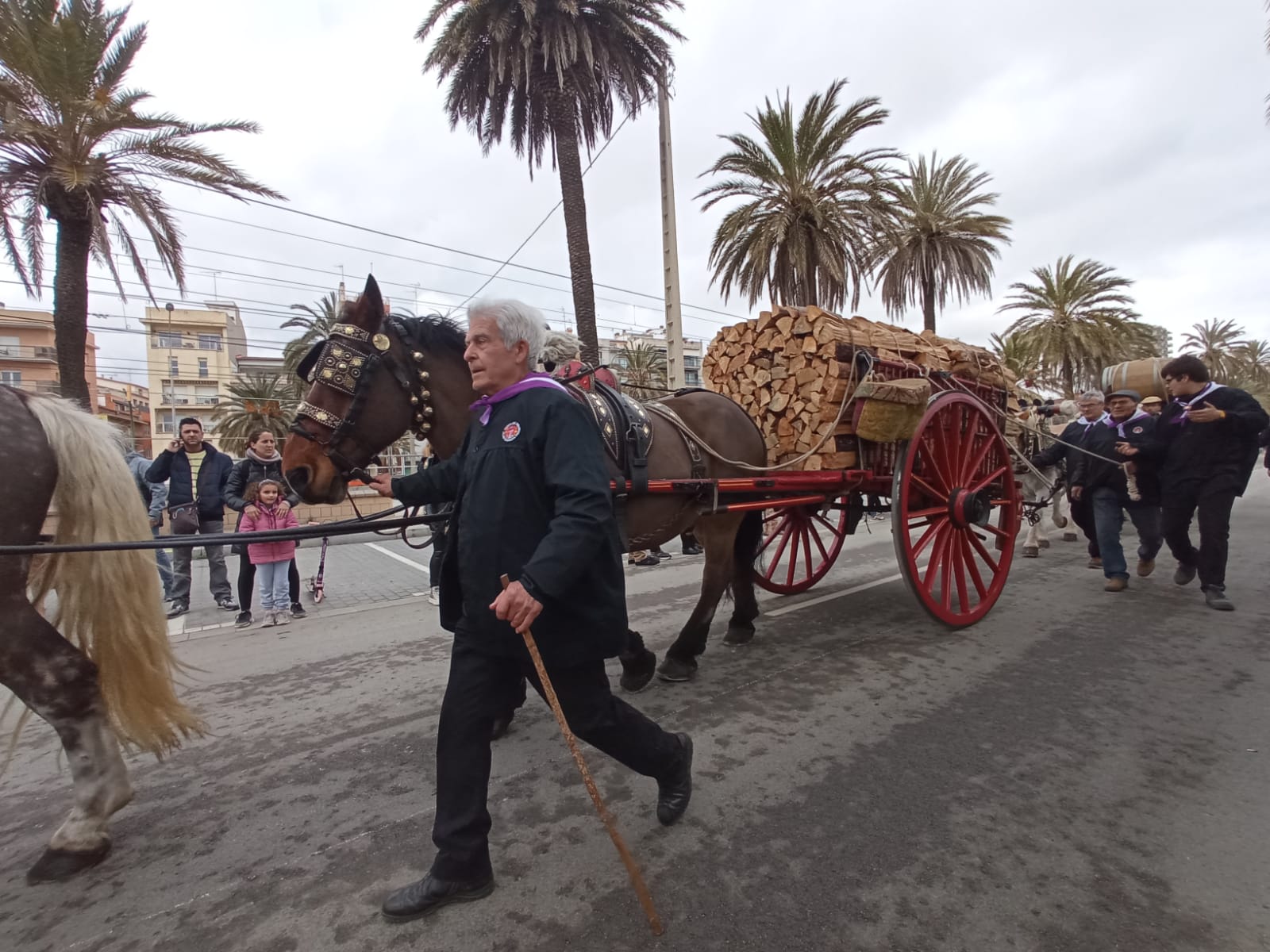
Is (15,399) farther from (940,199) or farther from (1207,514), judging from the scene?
(940,199)

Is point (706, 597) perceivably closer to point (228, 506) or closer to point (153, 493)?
point (228, 506)

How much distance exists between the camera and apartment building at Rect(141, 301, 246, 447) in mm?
47969

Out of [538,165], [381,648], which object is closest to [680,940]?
[381,648]

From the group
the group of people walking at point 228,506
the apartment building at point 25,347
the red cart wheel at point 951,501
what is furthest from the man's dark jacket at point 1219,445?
the apartment building at point 25,347

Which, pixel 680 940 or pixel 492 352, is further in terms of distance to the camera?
pixel 492 352

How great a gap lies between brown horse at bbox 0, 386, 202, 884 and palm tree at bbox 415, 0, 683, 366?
29.6ft

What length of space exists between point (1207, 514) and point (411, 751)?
19.1 ft

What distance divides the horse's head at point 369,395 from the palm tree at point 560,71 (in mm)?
8504

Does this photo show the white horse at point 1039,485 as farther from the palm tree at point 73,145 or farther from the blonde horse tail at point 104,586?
the palm tree at point 73,145

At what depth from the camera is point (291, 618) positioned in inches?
239

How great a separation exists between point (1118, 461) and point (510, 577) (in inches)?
238

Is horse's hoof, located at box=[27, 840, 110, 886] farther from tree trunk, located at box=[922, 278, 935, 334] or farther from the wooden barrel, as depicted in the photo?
tree trunk, located at box=[922, 278, 935, 334]

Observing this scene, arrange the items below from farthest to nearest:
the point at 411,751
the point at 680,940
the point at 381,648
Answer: the point at 381,648 → the point at 411,751 → the point at 680,940

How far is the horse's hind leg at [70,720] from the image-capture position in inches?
87.1
